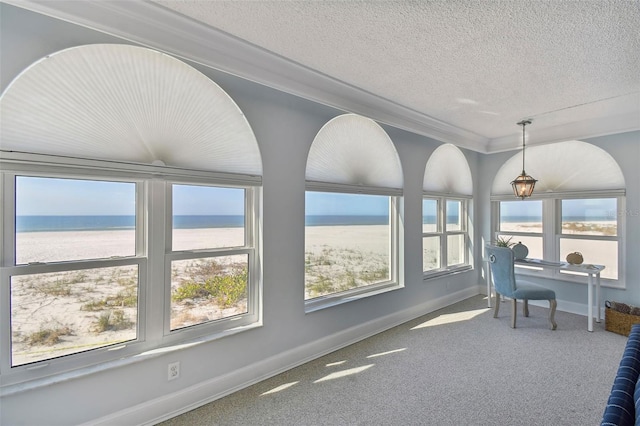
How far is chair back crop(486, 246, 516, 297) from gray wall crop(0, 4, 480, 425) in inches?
42.7

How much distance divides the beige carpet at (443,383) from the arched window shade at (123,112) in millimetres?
1890

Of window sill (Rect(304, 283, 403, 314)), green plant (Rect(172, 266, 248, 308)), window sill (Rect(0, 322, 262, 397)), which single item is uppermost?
green plant (Rect(172, 266, 248, 308))

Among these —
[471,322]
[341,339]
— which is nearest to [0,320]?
[341,339]

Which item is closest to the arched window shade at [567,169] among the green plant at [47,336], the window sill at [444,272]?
the window sill at [444,272]

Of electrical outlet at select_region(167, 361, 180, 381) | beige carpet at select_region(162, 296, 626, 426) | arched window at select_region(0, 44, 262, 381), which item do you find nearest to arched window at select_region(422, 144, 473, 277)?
beige carpet at select_region(162, 296, 626, 426)

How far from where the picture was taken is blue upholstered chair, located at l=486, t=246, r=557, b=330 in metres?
3.85

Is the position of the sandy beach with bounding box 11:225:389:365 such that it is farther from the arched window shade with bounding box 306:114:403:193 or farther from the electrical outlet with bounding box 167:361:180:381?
the arched window shade with bounding box 306:114:403:193

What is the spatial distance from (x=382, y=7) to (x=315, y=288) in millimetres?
2532

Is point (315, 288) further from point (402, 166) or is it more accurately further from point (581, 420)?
point (581, 420)

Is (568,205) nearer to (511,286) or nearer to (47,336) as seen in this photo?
(511,286)

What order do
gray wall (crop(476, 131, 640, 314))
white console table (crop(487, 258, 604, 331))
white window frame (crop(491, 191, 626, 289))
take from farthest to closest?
white window frame (crop(491, 191, 626, 289)) < gray wall (crop(476, 131, 640, 314)) < white console table (crop(487, 258, 604, 331))

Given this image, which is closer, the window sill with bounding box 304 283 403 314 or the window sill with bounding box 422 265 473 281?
the window sill with bounding box 304 283 403 314

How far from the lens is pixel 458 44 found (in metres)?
2.24

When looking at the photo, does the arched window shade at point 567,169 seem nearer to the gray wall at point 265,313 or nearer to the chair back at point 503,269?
the chair back at point 503,269
